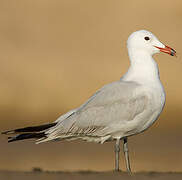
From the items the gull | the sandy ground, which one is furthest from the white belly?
the sandy ground

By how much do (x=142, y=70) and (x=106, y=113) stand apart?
3.22ft

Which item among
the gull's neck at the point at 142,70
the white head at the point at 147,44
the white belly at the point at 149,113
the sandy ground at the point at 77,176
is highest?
the white head at the point at 147,44

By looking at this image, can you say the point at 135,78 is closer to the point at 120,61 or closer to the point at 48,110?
the point at 48,110

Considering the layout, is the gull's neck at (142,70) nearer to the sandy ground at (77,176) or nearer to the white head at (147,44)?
the white head at (147,44)

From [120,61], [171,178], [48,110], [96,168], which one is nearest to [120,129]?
[171,178]

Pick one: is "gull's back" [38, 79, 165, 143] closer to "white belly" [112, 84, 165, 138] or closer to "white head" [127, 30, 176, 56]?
"white belly" [112, 84, 165, 138]

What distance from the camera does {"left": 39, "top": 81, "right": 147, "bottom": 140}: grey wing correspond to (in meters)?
13.9

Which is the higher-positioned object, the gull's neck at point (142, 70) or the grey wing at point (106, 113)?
the gull's neck at point (142, 70)

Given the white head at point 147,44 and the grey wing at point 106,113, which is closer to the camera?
the grey wing at point 106,113

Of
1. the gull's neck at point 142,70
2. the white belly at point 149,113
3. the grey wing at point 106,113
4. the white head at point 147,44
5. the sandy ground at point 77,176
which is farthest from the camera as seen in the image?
the white head at point 147,44

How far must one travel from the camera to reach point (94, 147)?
24.4m

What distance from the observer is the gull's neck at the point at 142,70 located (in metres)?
14.2

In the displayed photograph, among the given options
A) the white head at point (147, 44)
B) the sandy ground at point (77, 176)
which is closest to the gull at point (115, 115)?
the white head at point (147, 44)

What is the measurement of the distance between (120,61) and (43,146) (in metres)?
8.70
